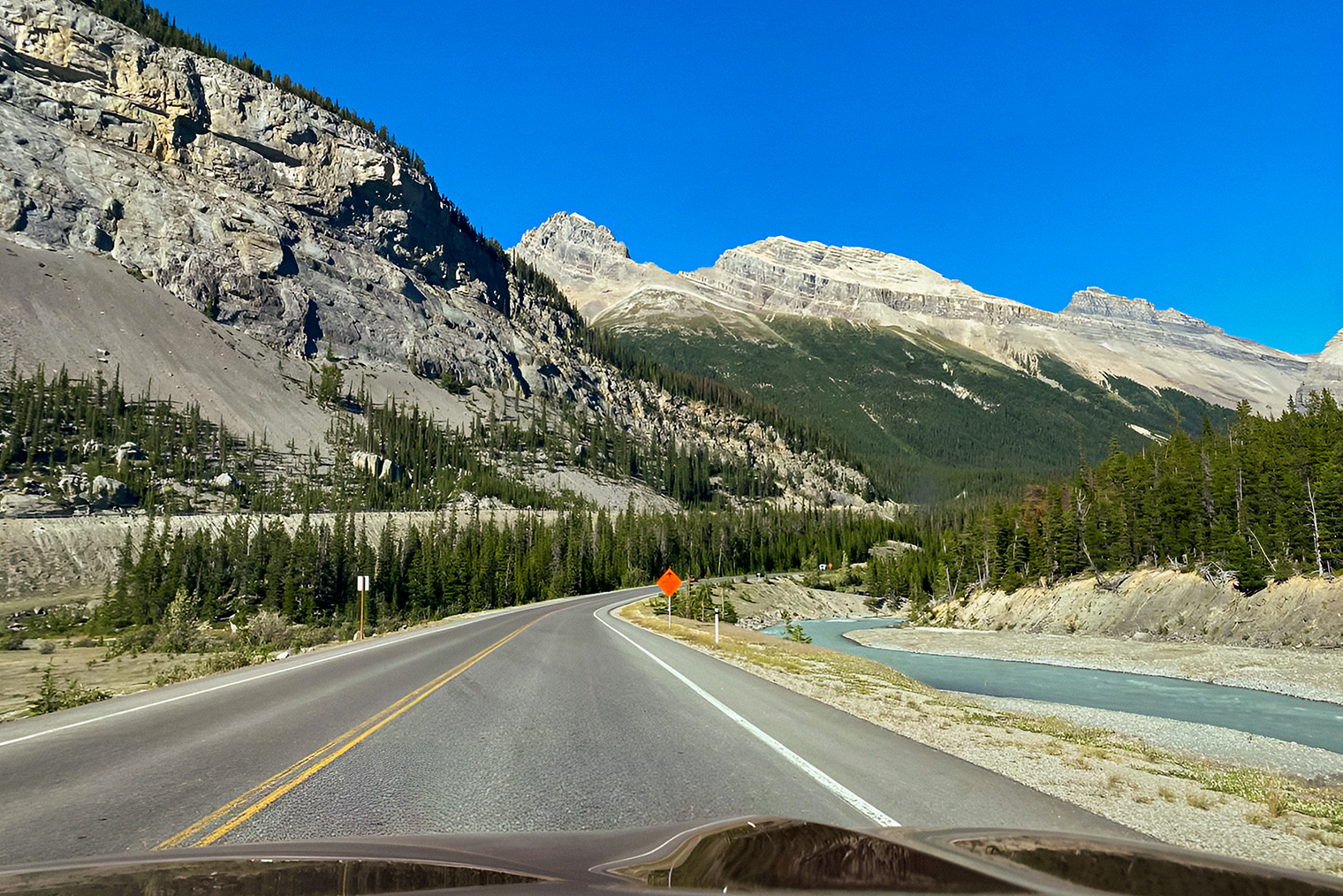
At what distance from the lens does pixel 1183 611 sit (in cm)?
4753

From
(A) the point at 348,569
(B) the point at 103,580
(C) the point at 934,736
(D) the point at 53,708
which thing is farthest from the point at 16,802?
(B) the point at 103,580

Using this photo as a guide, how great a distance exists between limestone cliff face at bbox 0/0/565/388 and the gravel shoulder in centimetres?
15537

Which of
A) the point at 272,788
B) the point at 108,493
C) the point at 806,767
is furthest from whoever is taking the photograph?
the point at 108,493

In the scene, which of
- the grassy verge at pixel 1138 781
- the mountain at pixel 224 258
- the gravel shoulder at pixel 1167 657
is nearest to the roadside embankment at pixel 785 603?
the gravel shoulder at pixel 1167 657

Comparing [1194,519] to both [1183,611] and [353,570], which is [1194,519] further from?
[353,570]

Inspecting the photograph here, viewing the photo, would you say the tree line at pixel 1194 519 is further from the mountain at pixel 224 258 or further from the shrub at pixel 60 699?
the mountain at pixel 224 258

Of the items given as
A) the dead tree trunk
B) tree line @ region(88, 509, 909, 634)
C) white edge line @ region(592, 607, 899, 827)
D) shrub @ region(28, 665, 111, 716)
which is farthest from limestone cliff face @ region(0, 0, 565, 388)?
the dead tree trunk

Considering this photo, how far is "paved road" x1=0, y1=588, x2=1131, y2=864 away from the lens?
19.1 ft

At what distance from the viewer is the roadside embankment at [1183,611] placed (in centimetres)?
3934

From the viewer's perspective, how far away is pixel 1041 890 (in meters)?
3.37

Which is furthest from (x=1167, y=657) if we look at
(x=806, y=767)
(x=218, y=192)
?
(x=218, y=192)

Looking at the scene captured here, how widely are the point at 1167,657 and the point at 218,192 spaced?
662ft

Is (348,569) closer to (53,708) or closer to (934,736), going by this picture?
(53,708)

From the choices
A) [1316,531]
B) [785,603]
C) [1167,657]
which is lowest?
[785,603]
